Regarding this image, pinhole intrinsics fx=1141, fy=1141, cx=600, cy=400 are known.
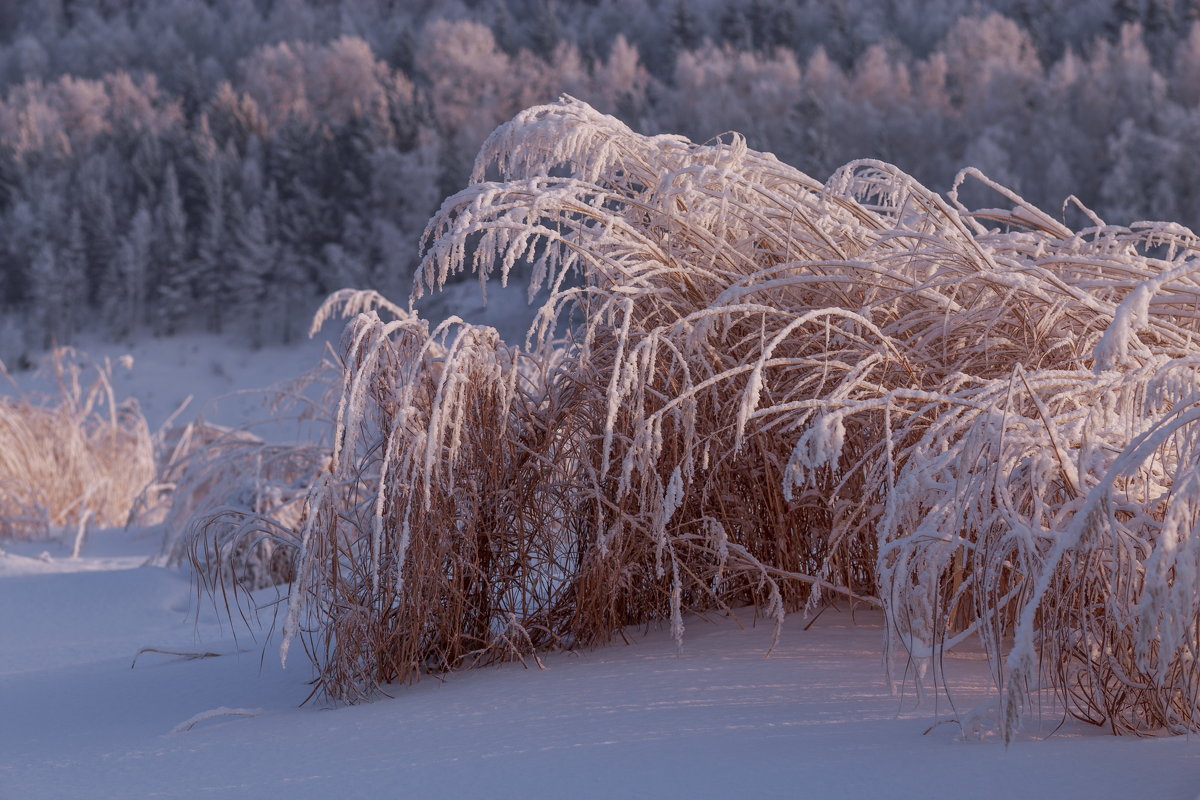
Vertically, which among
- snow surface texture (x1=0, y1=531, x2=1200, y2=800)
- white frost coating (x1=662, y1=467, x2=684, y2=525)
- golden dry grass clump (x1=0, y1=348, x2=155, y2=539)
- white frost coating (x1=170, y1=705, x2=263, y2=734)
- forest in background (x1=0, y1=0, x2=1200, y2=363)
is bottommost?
golden dry grass clump (x1=0, y1=348, x2=155, y2=539)

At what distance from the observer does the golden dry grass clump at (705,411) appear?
4.74 feet

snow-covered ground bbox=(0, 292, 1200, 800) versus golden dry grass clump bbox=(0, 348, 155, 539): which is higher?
snow-covered ground bbox=(0, 292, 1200, 800)

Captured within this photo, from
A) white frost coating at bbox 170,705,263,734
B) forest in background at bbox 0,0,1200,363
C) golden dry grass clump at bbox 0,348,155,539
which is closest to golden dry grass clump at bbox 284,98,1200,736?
white frost coating at bbox 170,705,263,734

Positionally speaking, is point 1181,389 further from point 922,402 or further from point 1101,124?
point 1101,124

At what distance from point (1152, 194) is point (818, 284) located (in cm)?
1349

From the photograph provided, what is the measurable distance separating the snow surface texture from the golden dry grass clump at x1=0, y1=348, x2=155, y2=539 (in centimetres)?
254

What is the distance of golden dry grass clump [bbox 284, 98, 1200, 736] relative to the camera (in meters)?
1.44

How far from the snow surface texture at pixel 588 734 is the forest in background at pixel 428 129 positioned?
1291cm

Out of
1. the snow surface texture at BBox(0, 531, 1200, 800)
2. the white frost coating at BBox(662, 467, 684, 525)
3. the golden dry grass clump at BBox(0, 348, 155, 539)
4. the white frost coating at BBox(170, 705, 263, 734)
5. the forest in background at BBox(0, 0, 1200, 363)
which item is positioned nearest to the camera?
the snow surface texture at BBox(0, 531, 1200, 800)

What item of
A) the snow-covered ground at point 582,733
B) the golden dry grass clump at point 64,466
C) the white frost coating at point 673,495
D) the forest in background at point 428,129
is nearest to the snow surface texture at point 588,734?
Result: the snow-covered ground at point 582,733

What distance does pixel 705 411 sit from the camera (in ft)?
6.11

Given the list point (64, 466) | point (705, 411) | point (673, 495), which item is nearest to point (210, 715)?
point (673, 495)

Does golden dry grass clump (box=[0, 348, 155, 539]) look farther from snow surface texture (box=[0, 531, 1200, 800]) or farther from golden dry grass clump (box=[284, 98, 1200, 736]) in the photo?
golden dry grass clump (box=[284, 98, 1200, 736])

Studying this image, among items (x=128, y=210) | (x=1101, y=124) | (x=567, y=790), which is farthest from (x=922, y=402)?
(x=128, y=210)
